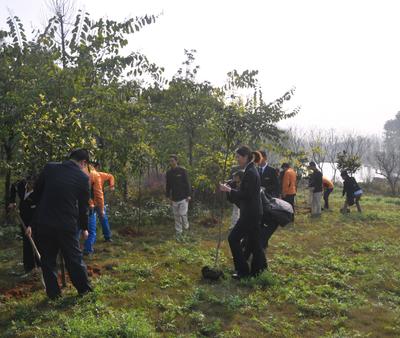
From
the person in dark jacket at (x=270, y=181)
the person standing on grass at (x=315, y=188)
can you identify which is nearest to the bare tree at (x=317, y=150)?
the person standing on grass at (x=315, y=188)

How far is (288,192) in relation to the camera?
12570 mm

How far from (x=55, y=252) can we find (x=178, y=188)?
5.33 m

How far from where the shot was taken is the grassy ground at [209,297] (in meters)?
4.75

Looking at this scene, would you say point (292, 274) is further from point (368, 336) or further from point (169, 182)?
point (169, 182)

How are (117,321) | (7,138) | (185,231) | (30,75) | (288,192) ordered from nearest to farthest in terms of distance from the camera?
(117,321) → (30,75) → (7,138) → (185,231) → (288,192)

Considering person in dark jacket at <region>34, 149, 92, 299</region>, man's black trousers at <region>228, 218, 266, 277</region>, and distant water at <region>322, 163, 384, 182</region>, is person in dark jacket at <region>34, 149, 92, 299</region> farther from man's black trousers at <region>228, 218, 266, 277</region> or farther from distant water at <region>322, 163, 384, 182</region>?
distant water at <region>322, 163, 384, 182</region>

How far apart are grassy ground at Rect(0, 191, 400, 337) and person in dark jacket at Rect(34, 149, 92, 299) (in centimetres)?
44

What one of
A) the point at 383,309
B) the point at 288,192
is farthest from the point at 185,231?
the point at 383,309

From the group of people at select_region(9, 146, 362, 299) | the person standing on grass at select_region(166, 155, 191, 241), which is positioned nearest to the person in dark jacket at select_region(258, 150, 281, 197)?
the person standing on grass at select_region(166, 155, 191, 241)

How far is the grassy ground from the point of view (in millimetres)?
4754

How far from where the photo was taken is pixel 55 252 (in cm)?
529

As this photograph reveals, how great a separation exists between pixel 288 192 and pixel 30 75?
7.97 meters

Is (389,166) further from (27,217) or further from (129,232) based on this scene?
(27,217)

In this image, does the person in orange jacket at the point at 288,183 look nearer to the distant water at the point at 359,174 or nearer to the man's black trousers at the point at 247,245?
the man's black trousers at the point at 247,245
